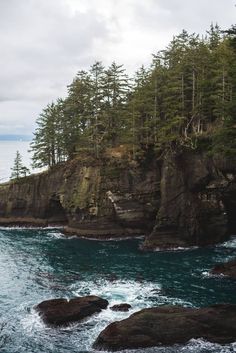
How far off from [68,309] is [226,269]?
20485 mm

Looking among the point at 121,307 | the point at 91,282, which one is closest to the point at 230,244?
the point at 91,282

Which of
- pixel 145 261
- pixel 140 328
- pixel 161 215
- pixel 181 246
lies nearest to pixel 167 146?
pixel 161 215

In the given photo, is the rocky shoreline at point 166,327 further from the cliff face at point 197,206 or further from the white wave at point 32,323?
the cliff face at point 197,206

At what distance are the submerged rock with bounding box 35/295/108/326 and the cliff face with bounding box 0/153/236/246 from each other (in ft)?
77.9

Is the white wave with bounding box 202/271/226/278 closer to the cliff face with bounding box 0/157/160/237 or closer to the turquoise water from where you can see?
the turquoise water

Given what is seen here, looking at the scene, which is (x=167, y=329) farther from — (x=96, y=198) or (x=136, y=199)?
(x=96, y=198)

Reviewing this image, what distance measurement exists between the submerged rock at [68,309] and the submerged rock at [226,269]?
15254 mm

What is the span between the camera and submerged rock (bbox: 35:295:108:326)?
1375 inches

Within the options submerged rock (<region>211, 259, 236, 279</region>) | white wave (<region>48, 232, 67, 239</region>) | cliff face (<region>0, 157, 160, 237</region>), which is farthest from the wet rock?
white wave (<region>48, 232, 67, 239</region>)

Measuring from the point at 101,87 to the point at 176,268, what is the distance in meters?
41.1

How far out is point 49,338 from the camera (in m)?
32.4

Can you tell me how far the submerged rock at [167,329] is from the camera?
3047 centimetres

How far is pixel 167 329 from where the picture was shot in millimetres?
31328

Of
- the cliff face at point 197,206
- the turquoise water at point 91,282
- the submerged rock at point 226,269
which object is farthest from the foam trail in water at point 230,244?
the submerged rock at point 226,269
